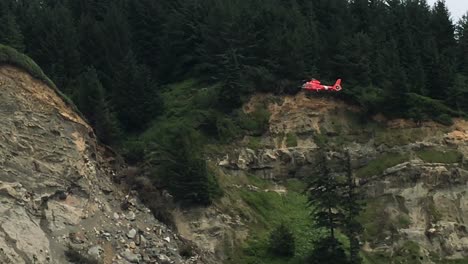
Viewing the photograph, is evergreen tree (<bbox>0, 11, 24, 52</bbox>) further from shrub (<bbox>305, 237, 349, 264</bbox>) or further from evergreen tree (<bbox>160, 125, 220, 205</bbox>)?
shrub (<bbox>305, 237, 349, 264</bbox>)

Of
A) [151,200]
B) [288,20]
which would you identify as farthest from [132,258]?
[288,20]

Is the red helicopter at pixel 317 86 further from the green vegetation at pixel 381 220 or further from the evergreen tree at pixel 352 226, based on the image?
the evergreen tree at pixel 352 226

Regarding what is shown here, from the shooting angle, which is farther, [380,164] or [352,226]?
[380,164]

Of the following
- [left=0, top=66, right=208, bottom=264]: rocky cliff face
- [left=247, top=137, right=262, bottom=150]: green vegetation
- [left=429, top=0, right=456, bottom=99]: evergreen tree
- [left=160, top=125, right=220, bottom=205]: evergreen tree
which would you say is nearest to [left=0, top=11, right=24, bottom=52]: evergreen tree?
[left=0, top=66, right=208, bottom=264]: rocky cliff face

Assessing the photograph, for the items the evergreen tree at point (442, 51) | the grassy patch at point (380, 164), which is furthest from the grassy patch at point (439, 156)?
the evergreen tree at point (442, 51)

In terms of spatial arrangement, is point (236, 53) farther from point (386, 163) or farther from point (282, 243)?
point (282, 243)

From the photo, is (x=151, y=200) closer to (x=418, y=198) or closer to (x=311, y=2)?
(x=418, y=198)

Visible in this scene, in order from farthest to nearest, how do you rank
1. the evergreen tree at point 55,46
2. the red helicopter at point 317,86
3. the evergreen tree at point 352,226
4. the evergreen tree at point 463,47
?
the evergreen tree at point 463,47
the evergreen tree at point 55,46
the red helicopter at point 317,86
the evergreen tree at point 352,226

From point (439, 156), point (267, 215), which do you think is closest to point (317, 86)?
point (439, 156)
